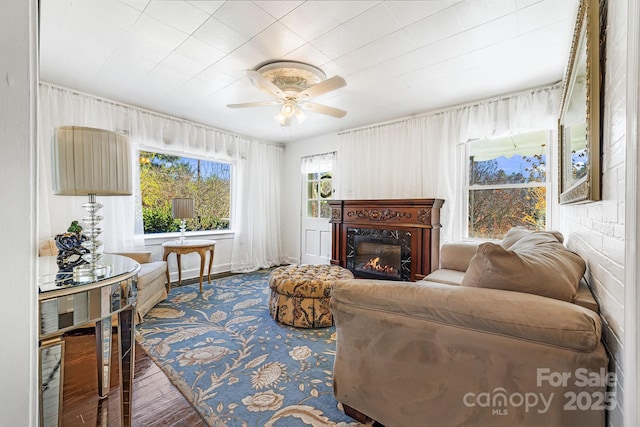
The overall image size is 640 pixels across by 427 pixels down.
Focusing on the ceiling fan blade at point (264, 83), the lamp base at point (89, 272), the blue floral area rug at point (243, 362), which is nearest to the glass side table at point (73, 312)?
the lamp base at point (89, 272)

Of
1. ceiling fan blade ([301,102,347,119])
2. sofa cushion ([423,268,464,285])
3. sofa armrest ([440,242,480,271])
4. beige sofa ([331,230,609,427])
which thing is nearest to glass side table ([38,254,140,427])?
beige sofa ([331,230,609,427])

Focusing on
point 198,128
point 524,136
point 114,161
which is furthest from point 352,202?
point 114,161

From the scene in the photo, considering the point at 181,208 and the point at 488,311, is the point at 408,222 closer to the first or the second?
the point at 488,311

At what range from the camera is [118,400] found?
165cm

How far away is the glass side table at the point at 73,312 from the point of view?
928 mm

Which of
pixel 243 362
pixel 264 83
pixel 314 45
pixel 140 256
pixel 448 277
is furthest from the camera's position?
pixel 140 256

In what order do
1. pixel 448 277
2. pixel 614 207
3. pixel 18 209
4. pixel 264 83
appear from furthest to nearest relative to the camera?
pixel 448 277, pixel 264 83, pixel 614 207, pixel 18 209

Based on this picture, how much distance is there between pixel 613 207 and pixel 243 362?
2.20 m

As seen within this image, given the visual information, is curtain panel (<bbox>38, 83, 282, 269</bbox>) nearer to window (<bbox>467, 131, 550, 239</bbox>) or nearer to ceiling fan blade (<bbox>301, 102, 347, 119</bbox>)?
ceiling fan blade (<bbox>301, 102, 347, 119</bbox>)

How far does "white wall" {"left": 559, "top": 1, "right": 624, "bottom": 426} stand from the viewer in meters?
0.87

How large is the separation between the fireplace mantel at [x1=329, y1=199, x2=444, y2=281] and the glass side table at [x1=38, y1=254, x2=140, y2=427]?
304 cm

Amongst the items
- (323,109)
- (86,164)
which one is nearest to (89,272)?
(86,164)

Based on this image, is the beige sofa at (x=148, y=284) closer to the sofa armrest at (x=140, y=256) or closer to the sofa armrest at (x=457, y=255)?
the sofa armrest at (x=140, y=256)

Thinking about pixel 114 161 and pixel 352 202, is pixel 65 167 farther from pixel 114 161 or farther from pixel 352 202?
pixel 352 202
